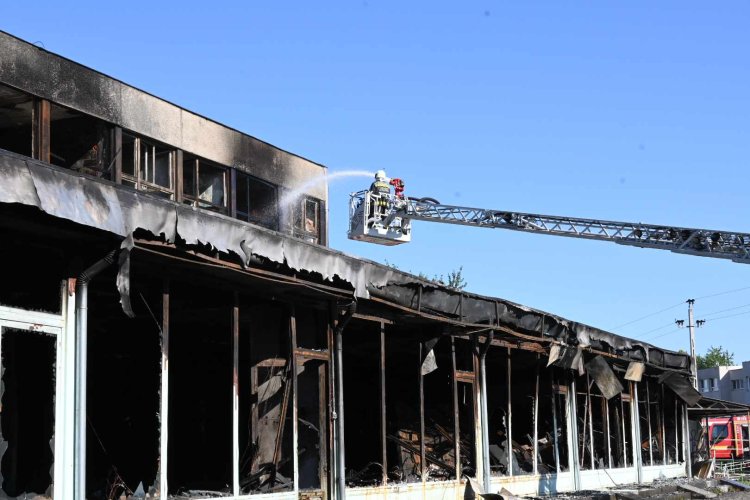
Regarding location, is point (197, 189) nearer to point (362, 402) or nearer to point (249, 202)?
point (249, 202)

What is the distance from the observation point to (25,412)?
45.4ft

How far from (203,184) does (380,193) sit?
48.6 feet

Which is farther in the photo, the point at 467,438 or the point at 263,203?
the point at 263,203

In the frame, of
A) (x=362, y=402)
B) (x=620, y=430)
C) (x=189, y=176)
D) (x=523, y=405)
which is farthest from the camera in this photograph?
(x=620, y=430)

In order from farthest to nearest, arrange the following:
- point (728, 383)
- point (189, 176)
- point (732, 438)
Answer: point (728, 383) → point (732, 438) → point (189, 176)

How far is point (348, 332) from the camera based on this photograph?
56.6 ft

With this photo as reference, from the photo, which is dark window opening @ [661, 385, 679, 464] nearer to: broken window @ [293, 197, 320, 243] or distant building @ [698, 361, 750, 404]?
broken window @ [293, 197, 320, 243]

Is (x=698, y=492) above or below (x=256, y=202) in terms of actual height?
below

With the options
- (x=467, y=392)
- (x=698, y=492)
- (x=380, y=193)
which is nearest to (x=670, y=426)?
(x=698, y=492)

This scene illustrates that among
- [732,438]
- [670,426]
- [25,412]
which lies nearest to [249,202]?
[25,412]

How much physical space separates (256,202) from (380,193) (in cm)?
1292

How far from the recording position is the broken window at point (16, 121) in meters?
18.0

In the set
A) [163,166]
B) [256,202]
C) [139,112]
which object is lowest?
[256,202]

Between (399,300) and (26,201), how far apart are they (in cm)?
767
